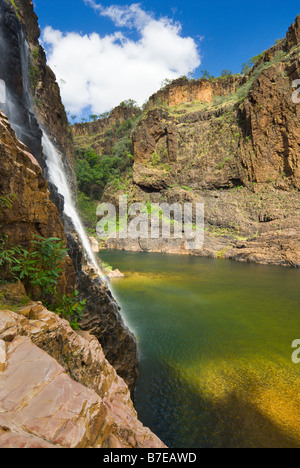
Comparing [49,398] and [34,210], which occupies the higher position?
[34,210]

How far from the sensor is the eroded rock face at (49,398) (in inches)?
62.6

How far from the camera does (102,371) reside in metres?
3.45

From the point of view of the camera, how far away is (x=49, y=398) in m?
1.87

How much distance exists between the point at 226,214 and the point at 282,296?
20219 millimetres
